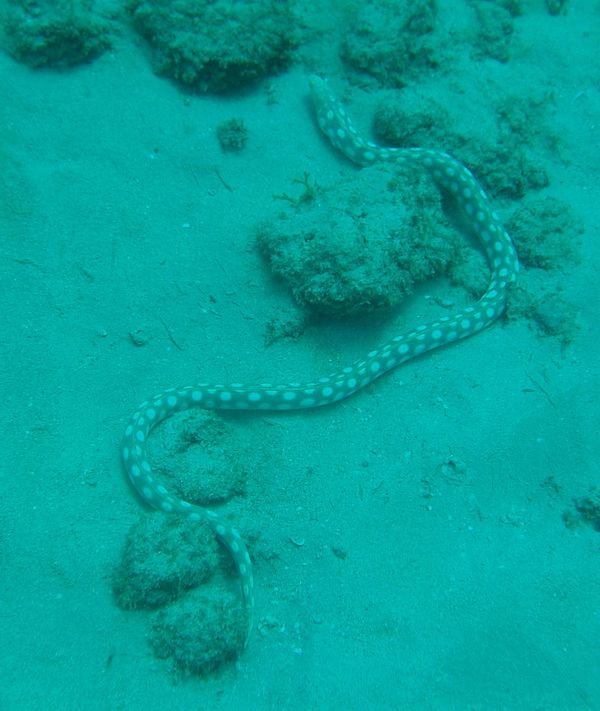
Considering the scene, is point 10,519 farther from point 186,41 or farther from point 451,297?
point 186,41

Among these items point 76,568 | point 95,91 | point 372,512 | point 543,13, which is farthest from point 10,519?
point 543,13

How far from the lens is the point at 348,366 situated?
480 centimetres

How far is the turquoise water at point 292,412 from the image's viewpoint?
3.48 meters

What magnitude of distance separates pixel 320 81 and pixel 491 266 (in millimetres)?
3029

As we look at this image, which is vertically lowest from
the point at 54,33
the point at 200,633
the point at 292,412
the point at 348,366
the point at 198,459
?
the point at 198,459

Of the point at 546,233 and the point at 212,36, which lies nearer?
the point at 212,36

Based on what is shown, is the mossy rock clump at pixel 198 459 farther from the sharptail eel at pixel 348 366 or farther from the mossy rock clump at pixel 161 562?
the mossy rock clump at pixel 161 562

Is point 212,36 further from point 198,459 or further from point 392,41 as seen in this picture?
point 198,459

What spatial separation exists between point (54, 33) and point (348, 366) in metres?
4.73

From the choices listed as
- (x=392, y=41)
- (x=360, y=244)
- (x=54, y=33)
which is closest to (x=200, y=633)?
(x=360, y=244)

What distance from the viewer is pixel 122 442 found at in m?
4.25

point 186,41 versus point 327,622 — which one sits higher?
point 186,41

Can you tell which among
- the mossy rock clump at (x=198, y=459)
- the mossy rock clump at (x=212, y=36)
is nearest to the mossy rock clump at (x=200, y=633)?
the mossy rock clump at (x=198, y=459)

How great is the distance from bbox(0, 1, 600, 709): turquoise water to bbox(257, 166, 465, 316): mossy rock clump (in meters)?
0.15
